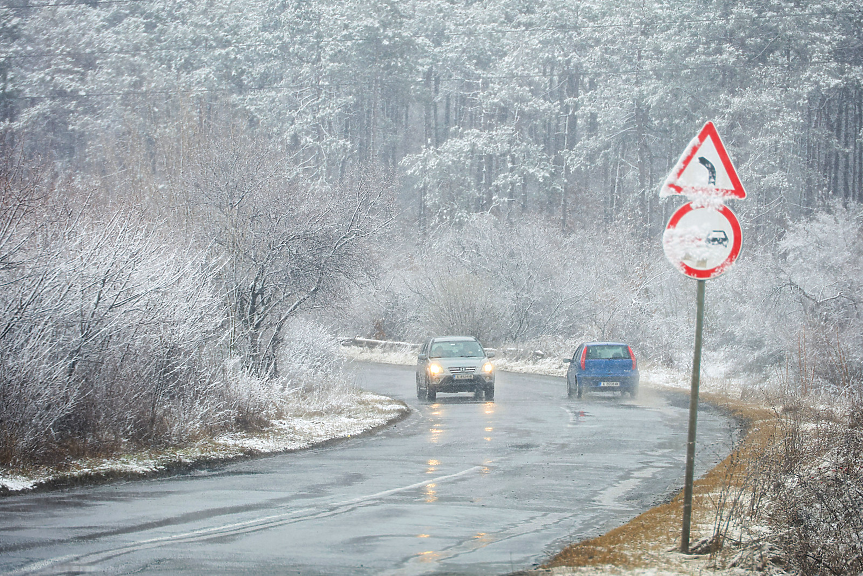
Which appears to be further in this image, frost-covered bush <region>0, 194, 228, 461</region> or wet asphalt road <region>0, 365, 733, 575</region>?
frost-covered bush <region>0, 194, 228, 461</region>

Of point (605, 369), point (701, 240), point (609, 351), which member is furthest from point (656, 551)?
point (609, 351)

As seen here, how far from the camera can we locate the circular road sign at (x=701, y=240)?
7.95 m

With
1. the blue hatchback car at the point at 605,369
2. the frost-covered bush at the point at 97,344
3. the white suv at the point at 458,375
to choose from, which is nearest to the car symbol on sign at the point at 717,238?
the frost-covered bush at the point at 97,344

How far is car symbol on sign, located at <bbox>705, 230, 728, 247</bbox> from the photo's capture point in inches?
314

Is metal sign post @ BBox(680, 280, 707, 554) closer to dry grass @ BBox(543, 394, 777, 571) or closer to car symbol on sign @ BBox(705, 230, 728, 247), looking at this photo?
dry grass @ BBox(543, 394, 777, 571)

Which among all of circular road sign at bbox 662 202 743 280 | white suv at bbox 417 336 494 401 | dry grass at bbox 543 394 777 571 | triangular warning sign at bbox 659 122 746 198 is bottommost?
white suv at bbox 417 336 494 401

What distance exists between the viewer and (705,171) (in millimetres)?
8062

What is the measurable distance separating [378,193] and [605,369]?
835 cm

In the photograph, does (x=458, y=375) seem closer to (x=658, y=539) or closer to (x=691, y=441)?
(x=658, y=539)

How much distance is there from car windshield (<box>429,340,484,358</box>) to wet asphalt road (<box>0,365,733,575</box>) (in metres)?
9.47

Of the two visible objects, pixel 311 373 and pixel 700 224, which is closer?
pixel 700 224

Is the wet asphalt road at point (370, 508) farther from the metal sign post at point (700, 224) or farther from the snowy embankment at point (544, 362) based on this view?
the snowy embankment at point (544, 362)

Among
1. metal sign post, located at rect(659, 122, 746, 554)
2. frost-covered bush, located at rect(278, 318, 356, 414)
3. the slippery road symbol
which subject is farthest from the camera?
frost-covered bush, located at rect(278, 318, 356, 414)

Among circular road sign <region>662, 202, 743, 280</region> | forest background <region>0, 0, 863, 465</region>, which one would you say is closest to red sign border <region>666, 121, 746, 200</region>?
circular road sign <region>662, 202, 743, 280</region>
